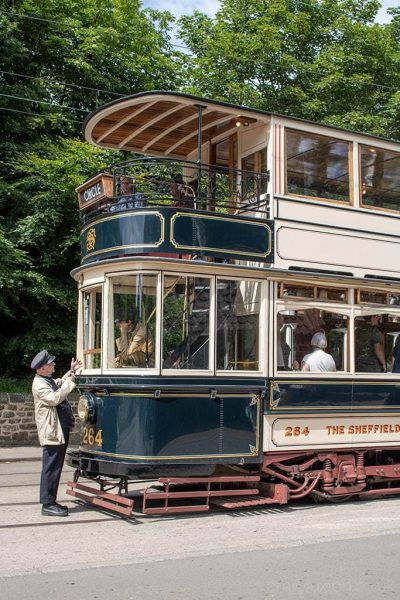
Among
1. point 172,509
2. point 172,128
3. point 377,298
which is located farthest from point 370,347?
point 172,128

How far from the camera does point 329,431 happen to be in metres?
9.22

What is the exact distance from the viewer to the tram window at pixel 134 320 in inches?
323

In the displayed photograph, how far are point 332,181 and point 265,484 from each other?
13.4 ft

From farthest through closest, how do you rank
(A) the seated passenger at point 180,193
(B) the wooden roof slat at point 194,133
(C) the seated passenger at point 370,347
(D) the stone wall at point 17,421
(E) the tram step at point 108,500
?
(D) the stone wall at point 17,421 → (C) the seated passenger at point 370,347 → (B) the wooden roof slat at point 194,133 → (A) the seated passenger at point 180,193 → (E) the tram step at point 108,500

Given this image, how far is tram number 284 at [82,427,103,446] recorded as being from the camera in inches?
326

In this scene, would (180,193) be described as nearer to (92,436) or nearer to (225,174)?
(225,174)

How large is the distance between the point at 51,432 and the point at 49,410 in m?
0.25

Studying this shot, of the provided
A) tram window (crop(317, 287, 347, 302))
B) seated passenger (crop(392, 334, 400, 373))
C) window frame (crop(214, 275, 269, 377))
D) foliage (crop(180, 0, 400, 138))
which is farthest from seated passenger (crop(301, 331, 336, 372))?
A: foliage (crop(180, 0, 400, 138))

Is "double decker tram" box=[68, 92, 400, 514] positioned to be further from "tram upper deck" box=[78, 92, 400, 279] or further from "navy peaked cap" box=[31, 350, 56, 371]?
"navy peaked cap" box=[31, 350, 56, 371]

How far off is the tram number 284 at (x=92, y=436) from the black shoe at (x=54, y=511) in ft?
2.56

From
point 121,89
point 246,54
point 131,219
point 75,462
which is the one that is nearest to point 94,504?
point 75,462

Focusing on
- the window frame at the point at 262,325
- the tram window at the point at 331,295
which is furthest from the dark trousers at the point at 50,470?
the tram window at the point at 331,295

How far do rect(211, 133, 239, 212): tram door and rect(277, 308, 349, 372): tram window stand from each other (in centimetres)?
172

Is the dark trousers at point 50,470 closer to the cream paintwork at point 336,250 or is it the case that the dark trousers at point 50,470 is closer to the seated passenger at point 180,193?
the seated passenger at point 180,193
